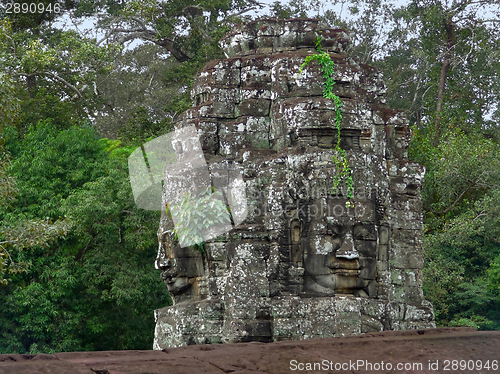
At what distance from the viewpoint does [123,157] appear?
1620cm

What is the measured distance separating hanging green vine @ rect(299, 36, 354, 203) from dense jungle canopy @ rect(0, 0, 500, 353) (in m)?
4.56

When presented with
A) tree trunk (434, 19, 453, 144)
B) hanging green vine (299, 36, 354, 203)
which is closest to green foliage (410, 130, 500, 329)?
tree trunk (434, 19, 453, 144)

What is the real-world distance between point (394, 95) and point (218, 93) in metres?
15.5

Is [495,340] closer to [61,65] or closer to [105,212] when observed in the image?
[105,212]

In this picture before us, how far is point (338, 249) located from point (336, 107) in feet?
5.95

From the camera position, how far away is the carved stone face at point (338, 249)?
821 cm

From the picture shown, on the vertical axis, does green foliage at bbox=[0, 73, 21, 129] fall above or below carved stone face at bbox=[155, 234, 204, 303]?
above

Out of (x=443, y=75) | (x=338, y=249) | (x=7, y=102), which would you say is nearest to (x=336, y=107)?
(x=338, y=249)

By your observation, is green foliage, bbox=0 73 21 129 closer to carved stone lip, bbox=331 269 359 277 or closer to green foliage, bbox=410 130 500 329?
carved stone lip, bbox=331 269 359 277

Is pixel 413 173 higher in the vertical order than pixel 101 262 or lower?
higher

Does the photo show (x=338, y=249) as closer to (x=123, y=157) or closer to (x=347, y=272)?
(x=347, y=272)

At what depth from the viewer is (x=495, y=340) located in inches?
213

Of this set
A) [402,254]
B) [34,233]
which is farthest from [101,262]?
[402,254]

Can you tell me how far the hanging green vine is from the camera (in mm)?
8289
